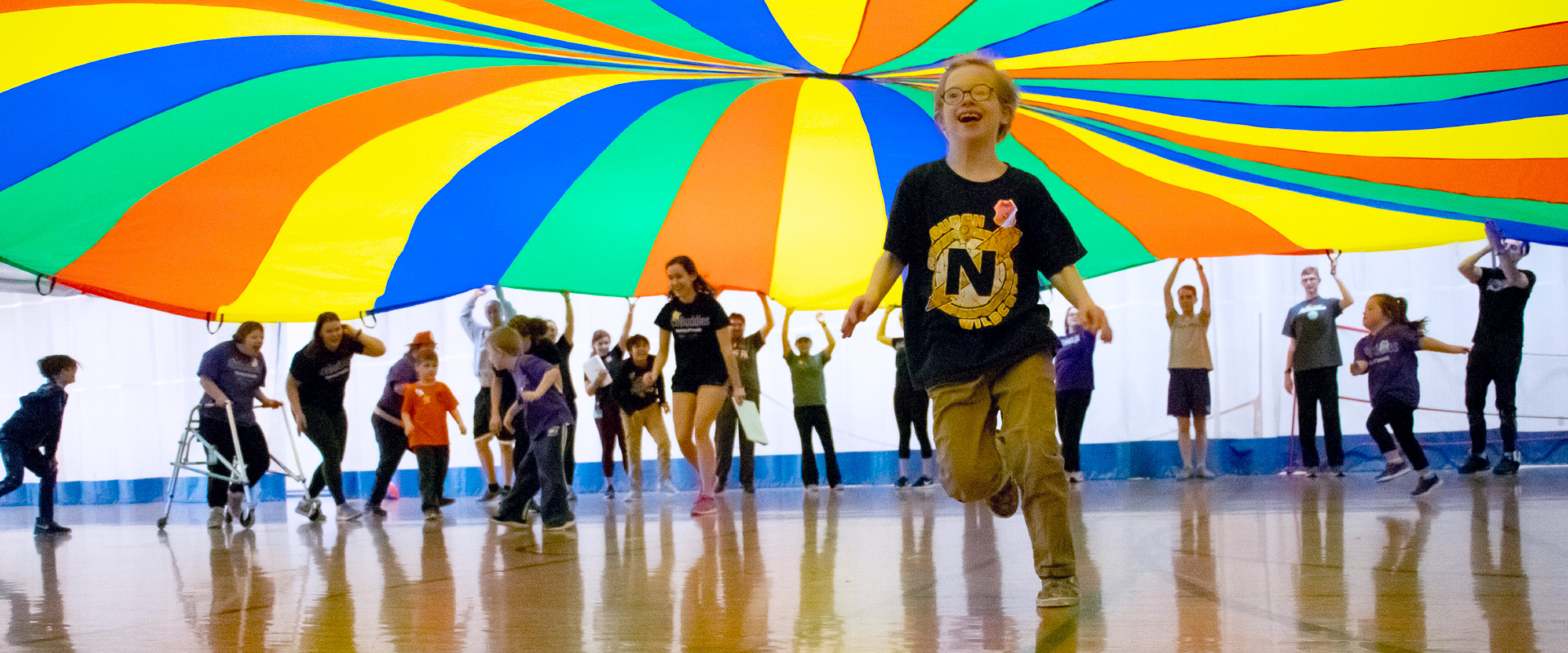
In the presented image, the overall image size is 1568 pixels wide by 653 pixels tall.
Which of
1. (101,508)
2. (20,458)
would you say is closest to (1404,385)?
(20,458)

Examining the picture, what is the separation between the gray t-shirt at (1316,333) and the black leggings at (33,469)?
6533mm

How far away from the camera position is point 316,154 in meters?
4.00

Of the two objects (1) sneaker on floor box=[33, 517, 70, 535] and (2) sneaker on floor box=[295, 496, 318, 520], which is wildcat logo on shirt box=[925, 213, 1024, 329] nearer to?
(2) sneaker on floor box=[295, 496, 318, 520]

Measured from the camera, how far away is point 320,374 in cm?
556

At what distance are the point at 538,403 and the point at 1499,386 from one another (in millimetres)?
4801

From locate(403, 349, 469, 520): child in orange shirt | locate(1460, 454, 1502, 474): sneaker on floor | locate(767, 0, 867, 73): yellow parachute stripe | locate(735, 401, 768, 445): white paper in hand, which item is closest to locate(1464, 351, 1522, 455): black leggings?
locate(1460, 454, 1502, 474): sneaker on floor

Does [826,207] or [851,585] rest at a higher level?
[826,207]

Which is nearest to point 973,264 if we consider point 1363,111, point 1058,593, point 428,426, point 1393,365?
point 1058,593

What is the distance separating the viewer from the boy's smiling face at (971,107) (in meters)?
2.20

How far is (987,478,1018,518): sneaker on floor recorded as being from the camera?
2.33m

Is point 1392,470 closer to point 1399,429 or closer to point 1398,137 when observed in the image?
point 1399,429

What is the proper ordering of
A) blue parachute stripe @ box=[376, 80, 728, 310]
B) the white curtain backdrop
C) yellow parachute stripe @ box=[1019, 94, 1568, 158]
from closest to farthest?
yellow parachute stripe @ box=[1019, 94, 1568, 158] < blue parachute stripe @ box=[376, 80, 728, 310] < the white curtain backdrop

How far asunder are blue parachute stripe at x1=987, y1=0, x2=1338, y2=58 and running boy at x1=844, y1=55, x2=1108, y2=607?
957 millimetres

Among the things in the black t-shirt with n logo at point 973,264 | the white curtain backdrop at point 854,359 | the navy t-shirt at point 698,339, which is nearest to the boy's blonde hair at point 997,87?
the black t-shirt with n logo at point 973,264
